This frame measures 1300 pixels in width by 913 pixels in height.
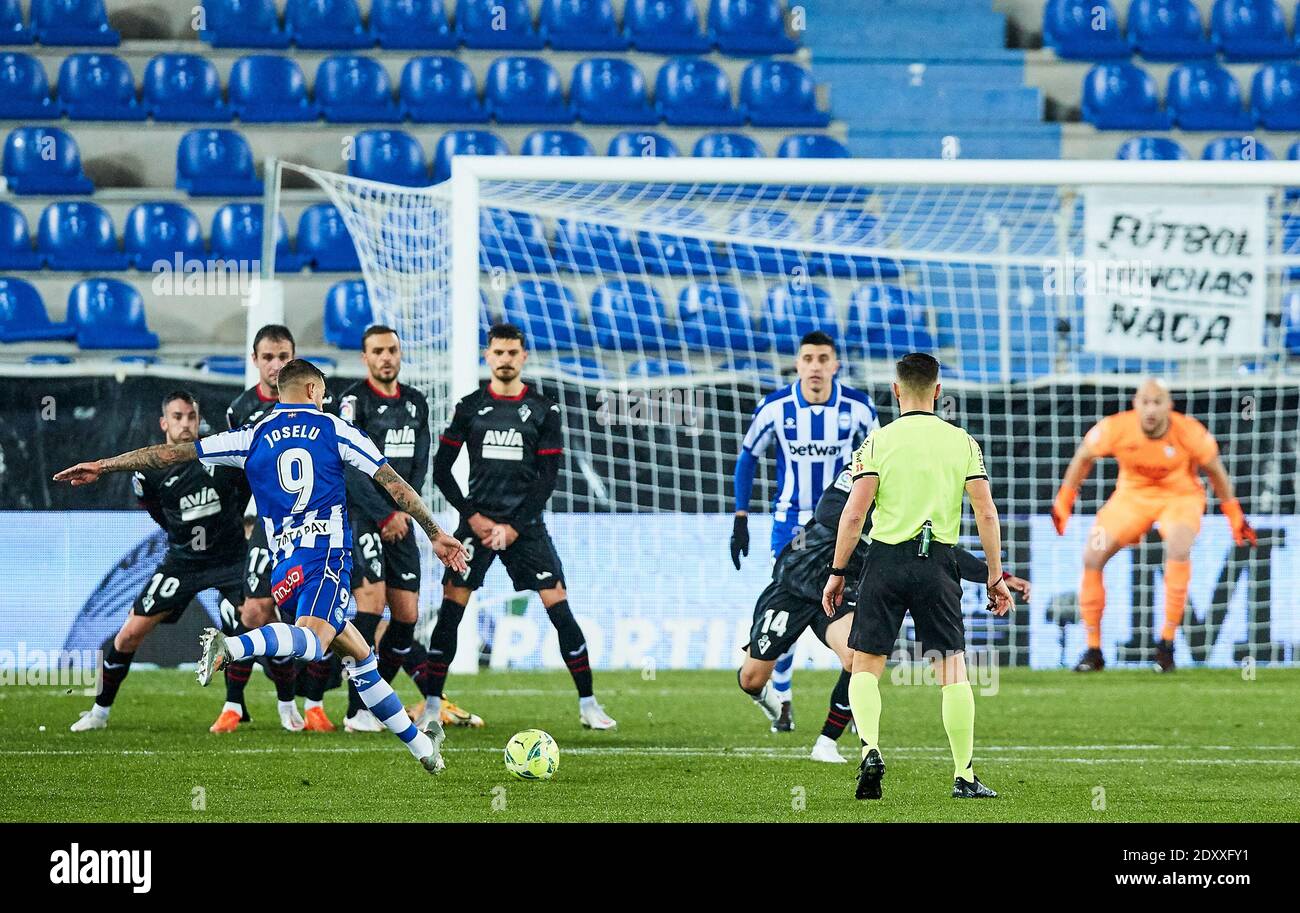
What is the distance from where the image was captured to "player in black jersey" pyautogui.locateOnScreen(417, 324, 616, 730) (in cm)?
873

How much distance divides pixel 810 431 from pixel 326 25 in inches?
402

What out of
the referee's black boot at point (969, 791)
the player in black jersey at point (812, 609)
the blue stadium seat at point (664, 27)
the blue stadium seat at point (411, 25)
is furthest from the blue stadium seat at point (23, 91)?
the referee's black boot at point (969, 791)

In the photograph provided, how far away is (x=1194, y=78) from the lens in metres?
17.1

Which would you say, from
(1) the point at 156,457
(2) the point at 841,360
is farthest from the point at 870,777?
(2) the point at 841,360

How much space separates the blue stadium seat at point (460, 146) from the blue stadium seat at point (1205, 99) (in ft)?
21.2

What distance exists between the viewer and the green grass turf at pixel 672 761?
6156mm

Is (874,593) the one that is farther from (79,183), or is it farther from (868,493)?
(79,183)

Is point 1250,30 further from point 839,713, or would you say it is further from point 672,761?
point 672,761

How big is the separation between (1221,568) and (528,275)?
5.60 meters

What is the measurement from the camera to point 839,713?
771 cm

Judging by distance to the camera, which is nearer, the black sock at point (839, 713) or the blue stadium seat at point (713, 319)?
the black sock at point (839, 713)

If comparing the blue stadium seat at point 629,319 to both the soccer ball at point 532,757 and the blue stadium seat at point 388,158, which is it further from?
the soccer ball at point 532,757
